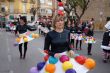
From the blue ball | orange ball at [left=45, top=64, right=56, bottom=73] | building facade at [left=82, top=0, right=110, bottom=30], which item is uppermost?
the blue ball

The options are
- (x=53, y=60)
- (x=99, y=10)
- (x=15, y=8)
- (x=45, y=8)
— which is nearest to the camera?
(x=53, y=60)

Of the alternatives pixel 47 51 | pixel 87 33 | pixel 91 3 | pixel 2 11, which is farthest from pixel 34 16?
pixel 47 51

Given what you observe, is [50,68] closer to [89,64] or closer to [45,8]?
Answer: [89,64]

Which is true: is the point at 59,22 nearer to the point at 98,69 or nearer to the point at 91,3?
the point at 98,69

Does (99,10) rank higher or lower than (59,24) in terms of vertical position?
lower

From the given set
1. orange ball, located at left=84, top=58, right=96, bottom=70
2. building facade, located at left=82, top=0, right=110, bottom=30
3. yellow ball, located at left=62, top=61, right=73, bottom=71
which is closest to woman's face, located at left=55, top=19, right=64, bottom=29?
yellow ball, located at left=62, top=61, right=73, bottom=71

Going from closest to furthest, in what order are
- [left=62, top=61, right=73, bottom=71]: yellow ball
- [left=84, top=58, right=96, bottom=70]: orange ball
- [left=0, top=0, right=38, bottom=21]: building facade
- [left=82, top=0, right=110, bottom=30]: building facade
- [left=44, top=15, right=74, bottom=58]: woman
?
[left=62, top=61, right=73, bottom=71]: yellow ball < [left=84, top=58, right=96, bottom=70]: orange ball < [left=44, top=15, right=74, bottom=58]: woman < [left=82, top=0, right=110, bottom=30]: building facade < [left=0, top=0, right=38, bottom=21]: building facade

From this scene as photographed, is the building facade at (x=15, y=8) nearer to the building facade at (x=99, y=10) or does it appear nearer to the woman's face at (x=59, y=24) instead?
the building facade at (x=99, y=10)

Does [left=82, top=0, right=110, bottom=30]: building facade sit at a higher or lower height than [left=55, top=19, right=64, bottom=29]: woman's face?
lower

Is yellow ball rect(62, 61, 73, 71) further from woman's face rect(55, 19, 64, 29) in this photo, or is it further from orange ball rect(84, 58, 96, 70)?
woman's face rect(55, 19, 64, 29)

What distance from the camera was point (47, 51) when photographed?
714 cm

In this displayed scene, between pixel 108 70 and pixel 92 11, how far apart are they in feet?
147

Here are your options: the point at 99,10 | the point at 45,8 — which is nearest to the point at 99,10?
the point at 99,10

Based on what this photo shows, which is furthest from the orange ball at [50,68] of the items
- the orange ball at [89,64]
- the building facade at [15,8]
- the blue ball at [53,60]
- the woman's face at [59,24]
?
the building facade at [15,8]
